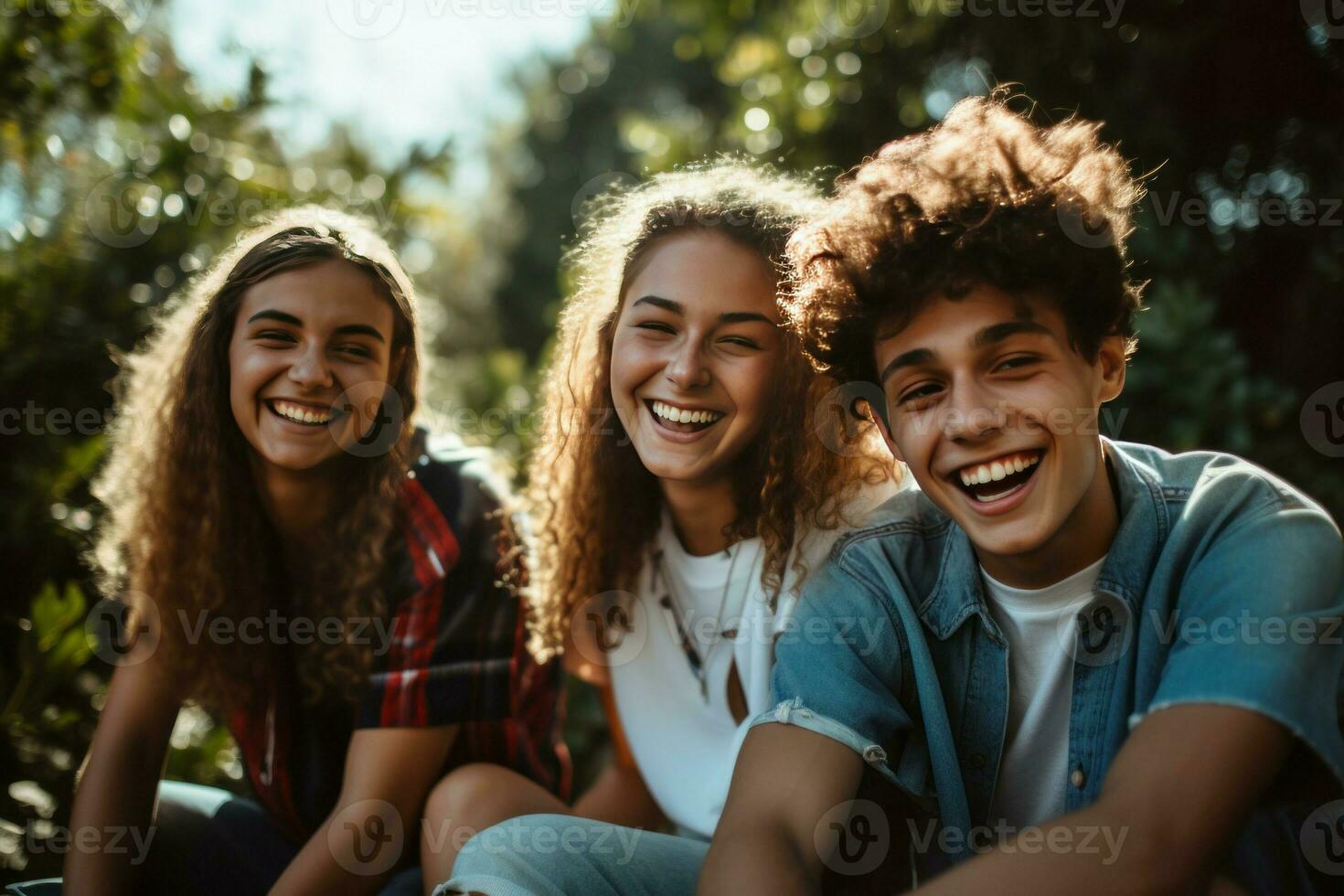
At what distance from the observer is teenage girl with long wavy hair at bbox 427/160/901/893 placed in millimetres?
2277

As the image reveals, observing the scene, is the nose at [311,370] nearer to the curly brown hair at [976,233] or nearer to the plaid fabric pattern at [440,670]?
the plaid fabric pattern at [440,670]

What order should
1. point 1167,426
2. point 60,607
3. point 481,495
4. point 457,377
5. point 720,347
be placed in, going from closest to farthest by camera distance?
point 720,347, point 481,495, point 60,607, point 1167,426, point 457,377

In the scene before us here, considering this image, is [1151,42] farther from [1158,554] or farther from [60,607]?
[60,607]

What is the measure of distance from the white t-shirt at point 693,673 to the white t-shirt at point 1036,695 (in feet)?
1.45

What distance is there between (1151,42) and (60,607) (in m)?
4.19

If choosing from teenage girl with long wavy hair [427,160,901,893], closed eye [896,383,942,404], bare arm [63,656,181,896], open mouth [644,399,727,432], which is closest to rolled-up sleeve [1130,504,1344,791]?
closed eye [896,383,942,404]

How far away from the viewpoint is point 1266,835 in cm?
188

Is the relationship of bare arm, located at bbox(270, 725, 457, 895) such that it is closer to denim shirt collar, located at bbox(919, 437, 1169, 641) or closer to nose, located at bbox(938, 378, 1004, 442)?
denim shirt collar, located at bbox(919, 437, 1169, 641)

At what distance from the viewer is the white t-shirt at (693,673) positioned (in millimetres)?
2287

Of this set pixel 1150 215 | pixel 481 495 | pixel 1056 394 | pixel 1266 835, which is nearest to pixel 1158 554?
pixel 1056 394

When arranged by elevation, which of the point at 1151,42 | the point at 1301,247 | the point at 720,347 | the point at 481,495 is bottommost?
the point at 481,495

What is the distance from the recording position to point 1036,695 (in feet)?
6.19

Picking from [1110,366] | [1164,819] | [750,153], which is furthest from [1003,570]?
[750,153]

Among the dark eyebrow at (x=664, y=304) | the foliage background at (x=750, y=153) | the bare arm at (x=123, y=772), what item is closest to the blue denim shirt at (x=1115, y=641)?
the dark eyebrow at (x=664, y=304)
